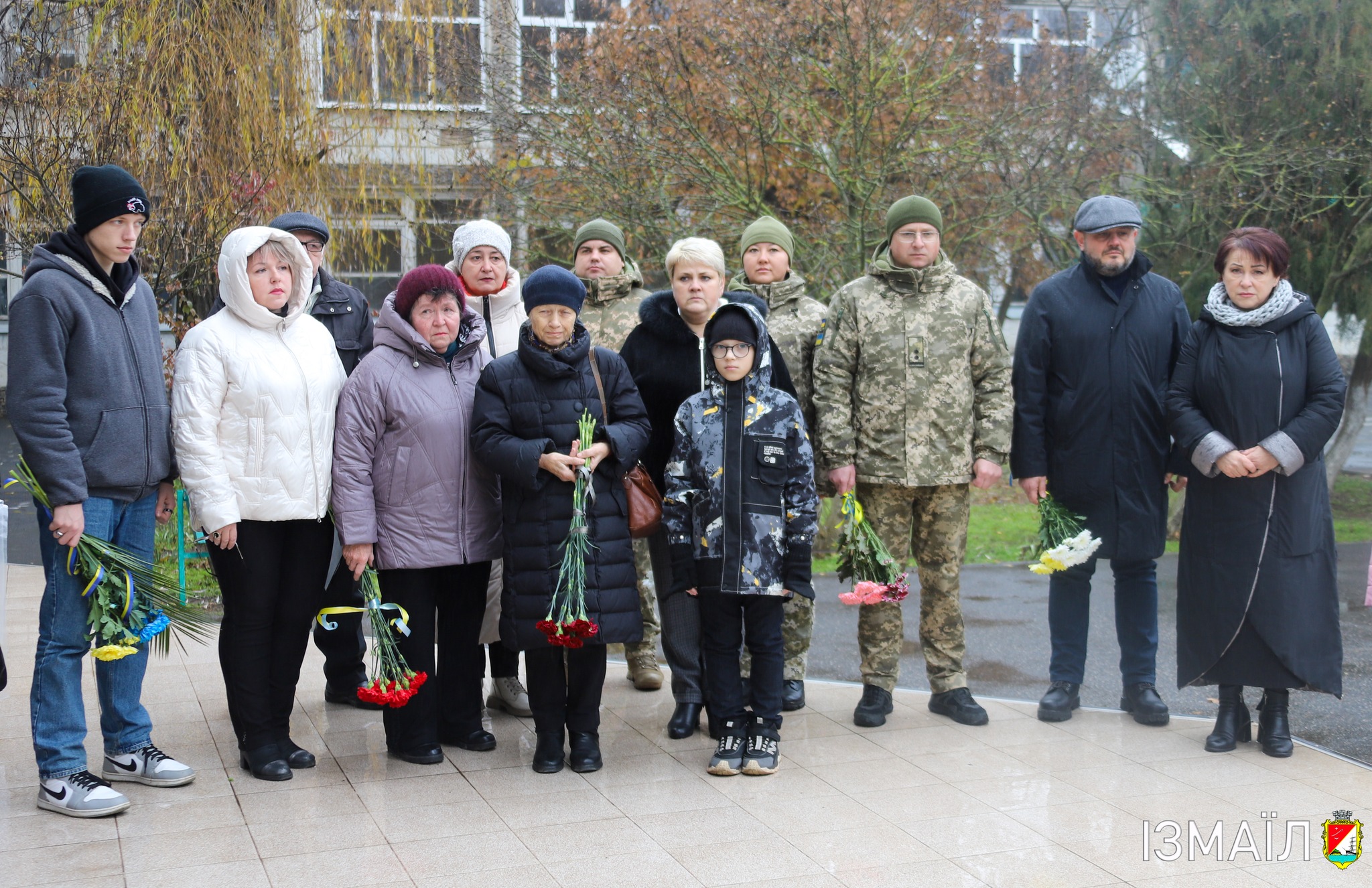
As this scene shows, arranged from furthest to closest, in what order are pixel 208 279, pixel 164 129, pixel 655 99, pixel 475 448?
1. pixel 655 99
2. pixel 208 279
3. pixel 164 129
4. pixel 475 448

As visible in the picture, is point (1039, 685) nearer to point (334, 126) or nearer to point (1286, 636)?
point (1286, 636)

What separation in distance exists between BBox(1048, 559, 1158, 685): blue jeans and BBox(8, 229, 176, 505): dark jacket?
3602 mm

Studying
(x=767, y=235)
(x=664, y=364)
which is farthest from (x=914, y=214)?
(x=664, y=364)

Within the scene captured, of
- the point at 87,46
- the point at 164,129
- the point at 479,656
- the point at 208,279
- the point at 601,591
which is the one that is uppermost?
the point at 87,46

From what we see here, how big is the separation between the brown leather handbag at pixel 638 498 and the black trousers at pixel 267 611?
1.07 m

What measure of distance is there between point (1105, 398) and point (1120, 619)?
972 millimetres

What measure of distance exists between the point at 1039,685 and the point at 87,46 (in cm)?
675

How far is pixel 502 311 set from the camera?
18.2 feet

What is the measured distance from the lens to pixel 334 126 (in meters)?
9.46

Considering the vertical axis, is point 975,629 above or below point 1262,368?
below

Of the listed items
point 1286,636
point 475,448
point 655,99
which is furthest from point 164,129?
point 1286,636

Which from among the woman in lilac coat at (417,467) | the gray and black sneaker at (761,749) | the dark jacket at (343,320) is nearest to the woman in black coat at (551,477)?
the woman in lilac coat at (417,467)

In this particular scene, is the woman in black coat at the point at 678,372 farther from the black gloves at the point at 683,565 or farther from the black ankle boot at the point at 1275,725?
the black ankle boot at the point at 1275,725

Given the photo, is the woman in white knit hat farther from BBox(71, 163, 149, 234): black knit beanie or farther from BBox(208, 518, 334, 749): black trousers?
BBox(71, 163, 149, 234): black knit beanie
